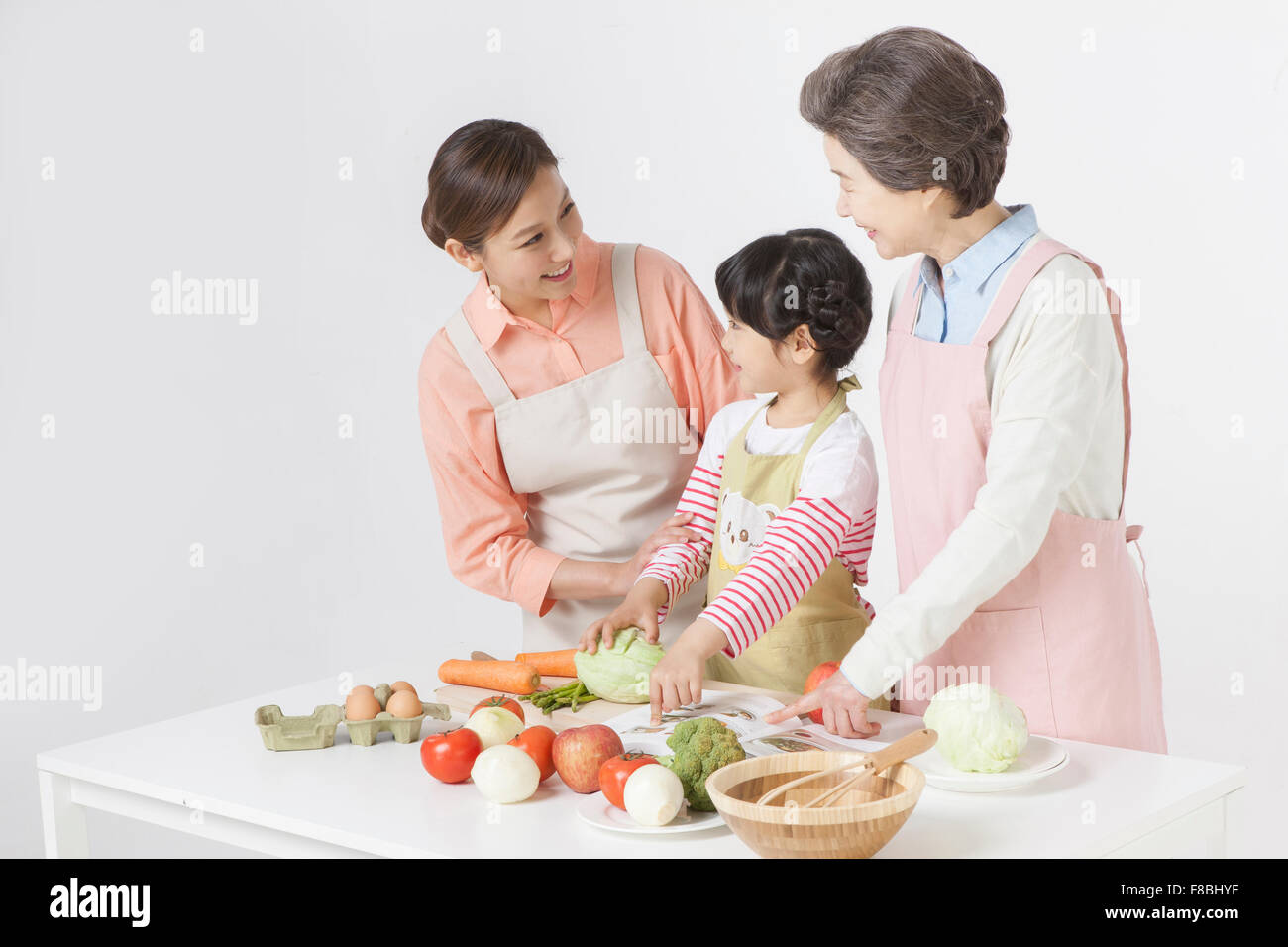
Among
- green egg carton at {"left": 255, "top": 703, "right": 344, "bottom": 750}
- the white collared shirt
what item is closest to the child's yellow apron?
the white collared shirt

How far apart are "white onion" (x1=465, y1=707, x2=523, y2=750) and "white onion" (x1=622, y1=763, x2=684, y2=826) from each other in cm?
33

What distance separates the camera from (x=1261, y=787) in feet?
12.4

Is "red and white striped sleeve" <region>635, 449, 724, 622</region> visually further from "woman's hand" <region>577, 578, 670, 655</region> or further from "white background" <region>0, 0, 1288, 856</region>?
"white background" <region>0, 0, 1288, 856</region>

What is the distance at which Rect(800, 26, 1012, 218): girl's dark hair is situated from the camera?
1853mm

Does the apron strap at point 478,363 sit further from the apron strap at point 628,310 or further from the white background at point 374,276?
the white background at point 374,276

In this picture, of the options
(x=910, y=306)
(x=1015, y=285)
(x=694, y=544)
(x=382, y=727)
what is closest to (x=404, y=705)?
(x=382, y=727)

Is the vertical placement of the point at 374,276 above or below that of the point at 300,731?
above

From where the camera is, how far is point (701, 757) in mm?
1671

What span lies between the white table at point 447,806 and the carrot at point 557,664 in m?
0.25

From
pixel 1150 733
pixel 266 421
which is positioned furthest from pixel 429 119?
pixel 1150 733

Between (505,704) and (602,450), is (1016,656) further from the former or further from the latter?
(602,450)

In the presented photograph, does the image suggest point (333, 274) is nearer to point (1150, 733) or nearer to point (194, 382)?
point (194, 382)

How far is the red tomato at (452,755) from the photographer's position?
6.04 ft

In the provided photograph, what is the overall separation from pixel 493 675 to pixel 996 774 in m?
0.88
